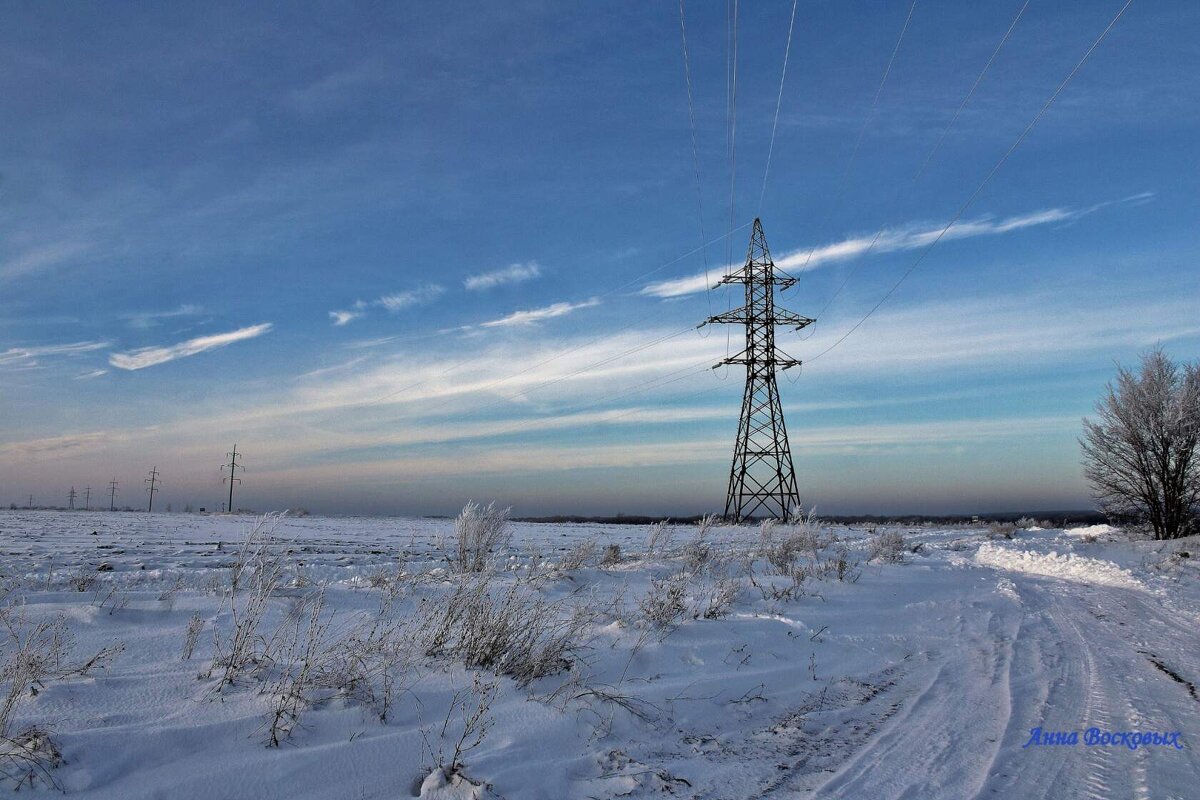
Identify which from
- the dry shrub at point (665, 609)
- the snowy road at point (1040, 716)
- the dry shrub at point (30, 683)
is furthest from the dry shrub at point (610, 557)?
the dry shrub at point (30, 683)

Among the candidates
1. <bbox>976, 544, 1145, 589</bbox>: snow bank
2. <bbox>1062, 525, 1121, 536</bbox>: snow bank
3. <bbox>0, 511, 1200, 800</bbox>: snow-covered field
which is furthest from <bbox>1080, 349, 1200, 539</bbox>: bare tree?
<bbox>0, 511, 1200, 800</bbox>: snow-covered field

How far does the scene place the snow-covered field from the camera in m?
3.28

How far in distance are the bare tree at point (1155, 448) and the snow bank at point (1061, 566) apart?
10.3 meters

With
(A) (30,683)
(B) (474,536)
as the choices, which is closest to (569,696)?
(A) (30,683)

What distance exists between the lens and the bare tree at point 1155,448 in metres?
24.8

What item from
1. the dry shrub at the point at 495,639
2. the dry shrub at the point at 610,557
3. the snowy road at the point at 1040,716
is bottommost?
the snowy road at the point at 1040,716

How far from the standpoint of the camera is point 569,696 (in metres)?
4.39

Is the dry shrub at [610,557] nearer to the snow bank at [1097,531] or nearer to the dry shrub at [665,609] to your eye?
the dry shrub at [665,609]

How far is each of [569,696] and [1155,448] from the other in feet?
97.3

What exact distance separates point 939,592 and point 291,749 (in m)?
10.3

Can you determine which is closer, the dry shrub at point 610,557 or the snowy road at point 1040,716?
the snowy road at point 1040,716

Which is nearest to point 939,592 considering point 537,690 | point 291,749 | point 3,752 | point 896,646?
point 896,646

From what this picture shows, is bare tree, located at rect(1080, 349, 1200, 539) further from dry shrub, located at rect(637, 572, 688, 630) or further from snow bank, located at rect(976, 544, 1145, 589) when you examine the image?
dry shrub, located at rect(637, 572, 688, 630)

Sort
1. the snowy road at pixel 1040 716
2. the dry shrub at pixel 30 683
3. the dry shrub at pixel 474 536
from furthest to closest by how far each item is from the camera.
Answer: the dry shrub at pixel 474 536, the snowy road at pixel 1040 716, the dry shrub at pixel 30 683
